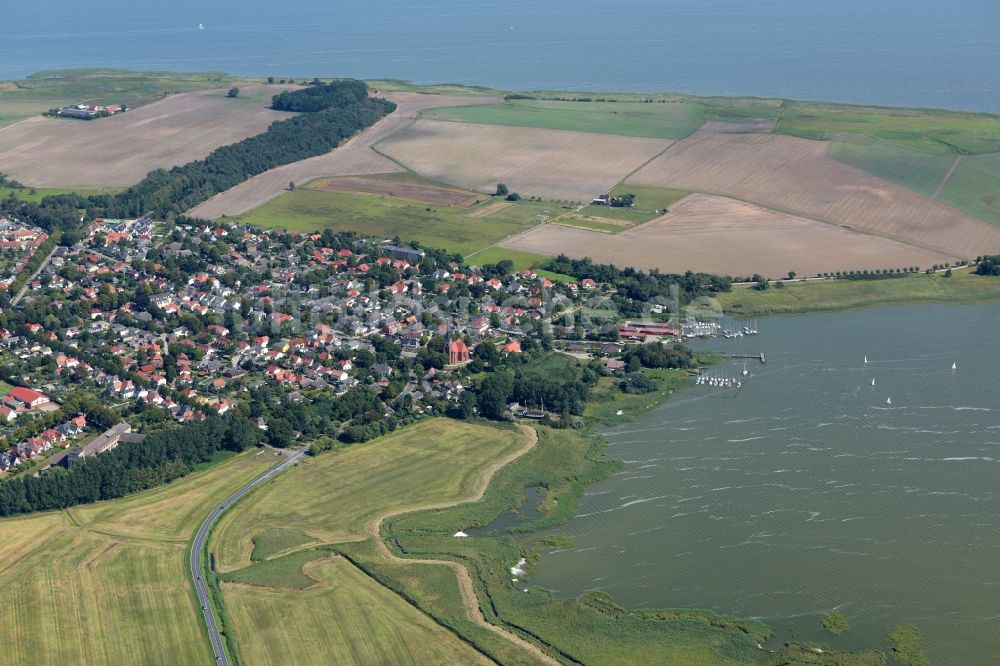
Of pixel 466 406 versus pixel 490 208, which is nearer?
pixel 466 406

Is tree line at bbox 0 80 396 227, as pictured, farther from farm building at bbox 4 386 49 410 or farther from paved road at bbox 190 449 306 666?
paved road at bbox 190 449 306 666

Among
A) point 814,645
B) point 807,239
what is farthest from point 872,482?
point 807,239

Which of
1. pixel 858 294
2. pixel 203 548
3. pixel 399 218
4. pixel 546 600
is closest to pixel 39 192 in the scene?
pixel 399 218

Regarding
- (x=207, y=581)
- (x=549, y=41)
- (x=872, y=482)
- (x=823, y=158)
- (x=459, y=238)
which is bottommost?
(x=207, y=581)

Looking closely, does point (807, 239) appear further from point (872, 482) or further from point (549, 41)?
point (549, 41)

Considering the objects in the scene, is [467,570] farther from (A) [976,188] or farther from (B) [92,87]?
(B) [92,87]

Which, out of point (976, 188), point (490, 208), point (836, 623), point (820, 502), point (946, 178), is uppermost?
point (946, 178)

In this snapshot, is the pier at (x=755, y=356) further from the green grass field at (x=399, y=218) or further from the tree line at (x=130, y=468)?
the green grass field at (x=399, y=218)
